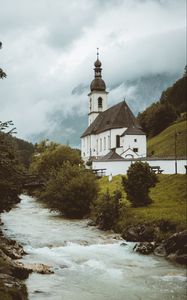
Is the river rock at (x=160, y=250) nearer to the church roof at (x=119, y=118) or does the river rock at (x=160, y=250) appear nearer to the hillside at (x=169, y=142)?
the hillside at (x=169, y=142)

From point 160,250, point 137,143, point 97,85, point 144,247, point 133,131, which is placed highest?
point 97,85

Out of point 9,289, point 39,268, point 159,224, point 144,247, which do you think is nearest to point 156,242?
point 144,247

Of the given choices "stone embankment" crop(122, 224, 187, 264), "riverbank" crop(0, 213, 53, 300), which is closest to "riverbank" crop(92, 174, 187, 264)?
"stone embankment" crop(122, 224, 187, 264)

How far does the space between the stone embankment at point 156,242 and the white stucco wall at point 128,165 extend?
2577 centimetres

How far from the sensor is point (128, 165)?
2514 inches

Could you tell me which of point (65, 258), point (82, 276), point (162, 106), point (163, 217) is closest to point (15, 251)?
point (65, 258)

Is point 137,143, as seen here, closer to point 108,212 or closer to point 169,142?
point 169,142

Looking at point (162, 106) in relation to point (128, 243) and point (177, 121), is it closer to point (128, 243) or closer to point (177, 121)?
point (177, 121)

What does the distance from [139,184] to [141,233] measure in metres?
9.60

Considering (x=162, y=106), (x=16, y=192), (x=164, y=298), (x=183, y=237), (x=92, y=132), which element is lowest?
(x=164, y=298)

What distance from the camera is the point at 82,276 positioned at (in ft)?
69.8

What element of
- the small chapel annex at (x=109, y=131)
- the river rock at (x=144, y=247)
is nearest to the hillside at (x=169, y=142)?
the small chapel annex at (x=109, y=131)

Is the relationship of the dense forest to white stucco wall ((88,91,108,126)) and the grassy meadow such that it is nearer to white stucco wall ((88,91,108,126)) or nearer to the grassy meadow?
white stucco wall ((88,91,108,126))

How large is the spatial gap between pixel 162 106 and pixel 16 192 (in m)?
83.9
